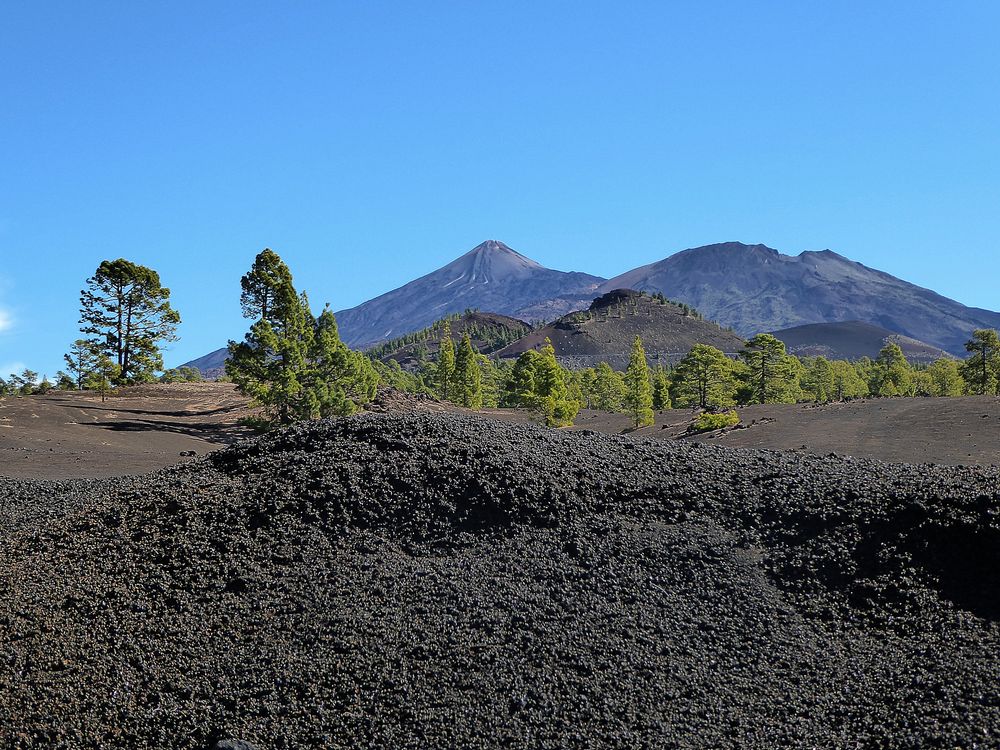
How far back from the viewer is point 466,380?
63.0 metres

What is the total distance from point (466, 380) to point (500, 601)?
5270 centimetres

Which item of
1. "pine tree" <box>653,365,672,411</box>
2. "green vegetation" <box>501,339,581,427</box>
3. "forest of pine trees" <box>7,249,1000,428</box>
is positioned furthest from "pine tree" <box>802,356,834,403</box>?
"green vegetation" <box>501,339,581,427</box>

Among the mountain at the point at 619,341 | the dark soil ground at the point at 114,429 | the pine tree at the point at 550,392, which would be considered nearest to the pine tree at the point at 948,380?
the pine tree at the point at 550,392

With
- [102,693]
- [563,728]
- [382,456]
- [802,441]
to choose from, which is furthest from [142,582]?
[802,441]

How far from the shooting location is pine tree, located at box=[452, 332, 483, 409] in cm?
6281

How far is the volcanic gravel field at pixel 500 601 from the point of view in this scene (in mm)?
8469

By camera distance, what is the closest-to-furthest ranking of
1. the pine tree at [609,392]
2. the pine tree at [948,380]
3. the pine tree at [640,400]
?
1. the pine tree at [640,400]
2. the pine tree at [948,380]
3. the pine tree at [609,392]

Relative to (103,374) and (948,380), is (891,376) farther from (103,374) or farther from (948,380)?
(103,374)

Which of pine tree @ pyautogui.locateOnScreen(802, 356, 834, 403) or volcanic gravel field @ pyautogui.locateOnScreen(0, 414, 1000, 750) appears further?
pine tree @ pyautogui.locateOnScreen(802, 356, 834, 403)

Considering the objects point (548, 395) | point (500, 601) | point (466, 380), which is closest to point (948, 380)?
point (466, 380)

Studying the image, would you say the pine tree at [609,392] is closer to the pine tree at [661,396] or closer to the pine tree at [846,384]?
the pine tree at [661,396]

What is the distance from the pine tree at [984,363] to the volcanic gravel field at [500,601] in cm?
4566

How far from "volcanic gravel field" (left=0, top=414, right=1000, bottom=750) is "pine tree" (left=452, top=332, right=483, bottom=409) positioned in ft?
157

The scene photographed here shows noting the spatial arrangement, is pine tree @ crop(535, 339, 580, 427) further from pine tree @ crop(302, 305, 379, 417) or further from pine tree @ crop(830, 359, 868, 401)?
pine tree @ crop(830, 359, 868, 401)
